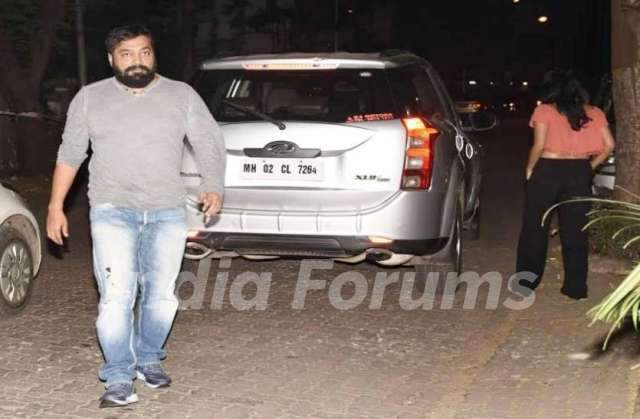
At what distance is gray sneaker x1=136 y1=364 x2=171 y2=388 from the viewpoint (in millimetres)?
5227

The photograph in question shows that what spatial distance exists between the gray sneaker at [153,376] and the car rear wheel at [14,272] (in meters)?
1.71

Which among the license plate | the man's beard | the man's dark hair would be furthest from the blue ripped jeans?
the license plate

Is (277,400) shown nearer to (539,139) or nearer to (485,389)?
(485,389)

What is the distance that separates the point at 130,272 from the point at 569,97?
11.7 feet

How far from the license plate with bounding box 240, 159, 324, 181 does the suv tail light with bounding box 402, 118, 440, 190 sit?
57 centimetres

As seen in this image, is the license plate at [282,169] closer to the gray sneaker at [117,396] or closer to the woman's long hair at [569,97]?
the woman's long hair at [569,97]

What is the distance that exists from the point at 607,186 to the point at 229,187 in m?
4.19

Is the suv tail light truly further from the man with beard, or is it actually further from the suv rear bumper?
the man with beard

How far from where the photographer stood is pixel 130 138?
4.82 meters

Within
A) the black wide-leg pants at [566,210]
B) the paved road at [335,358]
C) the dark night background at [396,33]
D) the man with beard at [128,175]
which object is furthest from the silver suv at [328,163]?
the dark night background at [396,33]

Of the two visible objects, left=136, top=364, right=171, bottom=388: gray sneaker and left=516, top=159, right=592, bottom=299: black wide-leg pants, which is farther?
left=516, top=159, right=592, bottom=299: black wide-leg pants

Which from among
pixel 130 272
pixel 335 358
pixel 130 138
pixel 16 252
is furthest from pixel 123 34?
pixel 16 252

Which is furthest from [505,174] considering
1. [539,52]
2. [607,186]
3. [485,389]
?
[539,52]

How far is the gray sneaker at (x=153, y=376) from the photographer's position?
523cm
